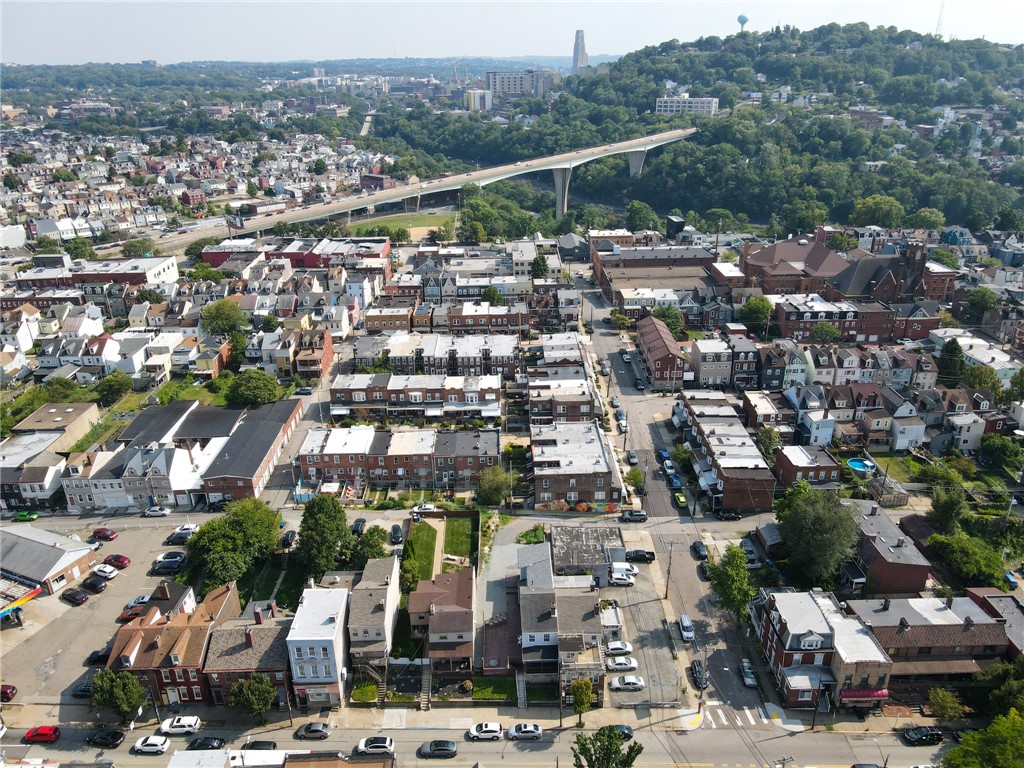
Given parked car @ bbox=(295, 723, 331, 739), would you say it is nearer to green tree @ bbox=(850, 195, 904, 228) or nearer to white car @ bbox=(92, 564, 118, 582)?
white car @ bbox=(92, 564, 118, 582)

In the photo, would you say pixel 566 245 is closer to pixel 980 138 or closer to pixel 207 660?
pixel 207 660

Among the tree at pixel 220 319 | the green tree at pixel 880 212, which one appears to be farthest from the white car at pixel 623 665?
the green tree at pixel 880 212

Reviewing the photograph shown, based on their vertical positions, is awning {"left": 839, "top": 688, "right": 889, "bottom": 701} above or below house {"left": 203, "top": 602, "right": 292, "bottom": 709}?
below

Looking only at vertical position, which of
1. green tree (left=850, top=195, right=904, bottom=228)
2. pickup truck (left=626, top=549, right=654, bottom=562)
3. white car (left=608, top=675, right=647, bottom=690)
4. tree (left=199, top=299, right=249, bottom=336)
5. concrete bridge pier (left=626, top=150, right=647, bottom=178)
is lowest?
white car (left=608, top=675, right=647, bottom=690)

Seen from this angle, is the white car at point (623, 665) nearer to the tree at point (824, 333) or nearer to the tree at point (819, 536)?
the tree at point (819, 536)

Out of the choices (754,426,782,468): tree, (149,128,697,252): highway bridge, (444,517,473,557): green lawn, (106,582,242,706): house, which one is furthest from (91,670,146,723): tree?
(149,128,697,252): highway bridge

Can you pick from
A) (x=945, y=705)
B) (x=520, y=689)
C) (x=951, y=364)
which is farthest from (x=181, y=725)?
(x=951, y=364)

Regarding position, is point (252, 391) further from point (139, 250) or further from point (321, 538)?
point (139, 250)
